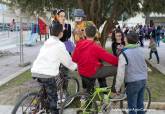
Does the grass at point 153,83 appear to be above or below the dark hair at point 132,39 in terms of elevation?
below

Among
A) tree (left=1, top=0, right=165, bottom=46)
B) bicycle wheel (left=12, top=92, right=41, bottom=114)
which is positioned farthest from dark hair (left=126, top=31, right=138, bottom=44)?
tree (left=1, top=0, right=165, bottom=46)

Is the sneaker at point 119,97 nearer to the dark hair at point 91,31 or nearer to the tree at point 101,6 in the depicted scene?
the dark hair at point 91,31

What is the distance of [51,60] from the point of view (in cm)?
716

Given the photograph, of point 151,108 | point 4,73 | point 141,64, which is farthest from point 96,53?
point 4,73

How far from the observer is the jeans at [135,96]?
7.04 meters

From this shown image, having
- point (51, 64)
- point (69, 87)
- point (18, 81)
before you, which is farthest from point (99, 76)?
point (18, 81)

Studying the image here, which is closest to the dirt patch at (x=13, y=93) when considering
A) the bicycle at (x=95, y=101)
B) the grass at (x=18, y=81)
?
the grass at (x=18, y=81)

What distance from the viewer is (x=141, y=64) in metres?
7.00

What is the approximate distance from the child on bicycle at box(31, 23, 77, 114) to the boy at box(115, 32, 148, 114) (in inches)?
33.1

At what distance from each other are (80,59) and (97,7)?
379 inches

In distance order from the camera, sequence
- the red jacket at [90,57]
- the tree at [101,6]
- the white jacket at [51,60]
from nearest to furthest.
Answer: the white jacket at [51,60] → the red jacket at [90,57] → the tree at [101,6]

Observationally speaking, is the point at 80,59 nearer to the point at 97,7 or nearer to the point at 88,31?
the point at 88,31

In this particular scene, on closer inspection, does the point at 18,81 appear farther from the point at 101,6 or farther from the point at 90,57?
the point at 101,6

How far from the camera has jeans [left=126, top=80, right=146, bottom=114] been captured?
23.1ft
